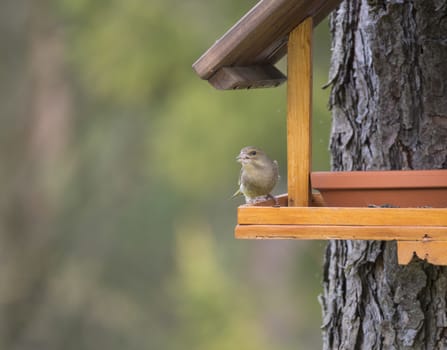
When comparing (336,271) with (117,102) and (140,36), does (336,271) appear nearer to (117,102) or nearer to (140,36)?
(140,36)

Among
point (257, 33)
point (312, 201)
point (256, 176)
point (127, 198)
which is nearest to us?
point (257, 33)

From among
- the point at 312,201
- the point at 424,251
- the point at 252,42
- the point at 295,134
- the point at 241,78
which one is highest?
the point at 252,42

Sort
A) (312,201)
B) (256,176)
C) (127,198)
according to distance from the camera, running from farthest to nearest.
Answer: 1. (127,198)
2. (256,176)
3. (312,201)

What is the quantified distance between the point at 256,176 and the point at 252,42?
21.4 inches

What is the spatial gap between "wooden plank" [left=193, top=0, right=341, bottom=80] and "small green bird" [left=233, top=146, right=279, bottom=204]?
40 centimetres

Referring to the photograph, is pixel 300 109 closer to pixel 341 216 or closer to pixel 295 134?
pixel 295 134

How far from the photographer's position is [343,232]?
2.99m

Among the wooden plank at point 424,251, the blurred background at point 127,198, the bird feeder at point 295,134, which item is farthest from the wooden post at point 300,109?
the blurred background at point 127,198

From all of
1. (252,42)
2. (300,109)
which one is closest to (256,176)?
(300,109)

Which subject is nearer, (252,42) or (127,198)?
(252,42)

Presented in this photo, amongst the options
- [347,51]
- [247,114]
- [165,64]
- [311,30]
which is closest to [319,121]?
[247,114]

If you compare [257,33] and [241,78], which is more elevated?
[257,33]

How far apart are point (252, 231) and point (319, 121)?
390cm

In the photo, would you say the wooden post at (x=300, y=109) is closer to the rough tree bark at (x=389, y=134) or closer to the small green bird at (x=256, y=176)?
the small green bird at (x=256, y=176)
